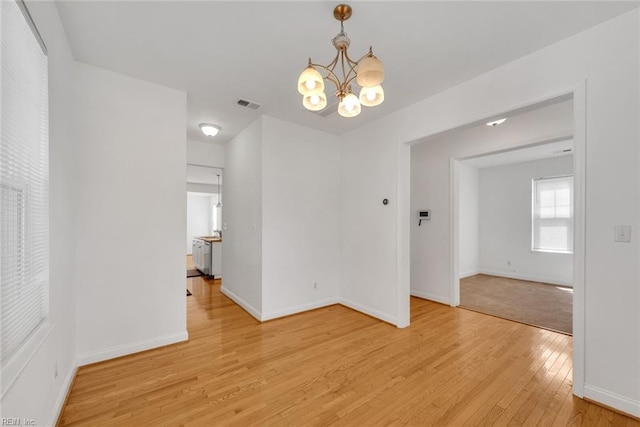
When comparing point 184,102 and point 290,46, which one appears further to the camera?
point 184,102

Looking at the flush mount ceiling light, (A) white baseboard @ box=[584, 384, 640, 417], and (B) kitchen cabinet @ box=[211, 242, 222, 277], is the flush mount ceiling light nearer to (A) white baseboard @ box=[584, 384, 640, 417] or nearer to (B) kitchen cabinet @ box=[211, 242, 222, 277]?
(B) kitchen cabinet @ box=[211, 242, 222, 277]

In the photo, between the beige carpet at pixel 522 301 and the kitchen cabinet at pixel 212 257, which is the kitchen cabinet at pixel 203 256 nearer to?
the kitchen cabinet at pixel 212 257

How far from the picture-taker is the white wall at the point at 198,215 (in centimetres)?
1117

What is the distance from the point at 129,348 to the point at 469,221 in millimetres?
7135

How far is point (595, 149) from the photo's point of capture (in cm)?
199

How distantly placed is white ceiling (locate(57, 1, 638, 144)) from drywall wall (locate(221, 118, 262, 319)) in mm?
1222

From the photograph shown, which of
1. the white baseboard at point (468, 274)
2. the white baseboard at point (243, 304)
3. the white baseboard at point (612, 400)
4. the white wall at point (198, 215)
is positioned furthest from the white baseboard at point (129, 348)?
the white wall at point (198, 215)

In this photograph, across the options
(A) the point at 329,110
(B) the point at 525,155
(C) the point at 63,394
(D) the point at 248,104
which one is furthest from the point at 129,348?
(B) the point at 525,155

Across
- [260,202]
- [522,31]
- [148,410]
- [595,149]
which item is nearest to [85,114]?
[260,202]

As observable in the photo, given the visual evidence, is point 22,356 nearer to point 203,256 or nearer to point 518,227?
point 203,256

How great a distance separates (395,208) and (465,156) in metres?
1.67

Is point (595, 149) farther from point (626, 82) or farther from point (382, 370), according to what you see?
point (382, 370)

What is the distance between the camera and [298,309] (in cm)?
390

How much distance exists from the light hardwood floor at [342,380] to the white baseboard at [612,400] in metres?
0.06
